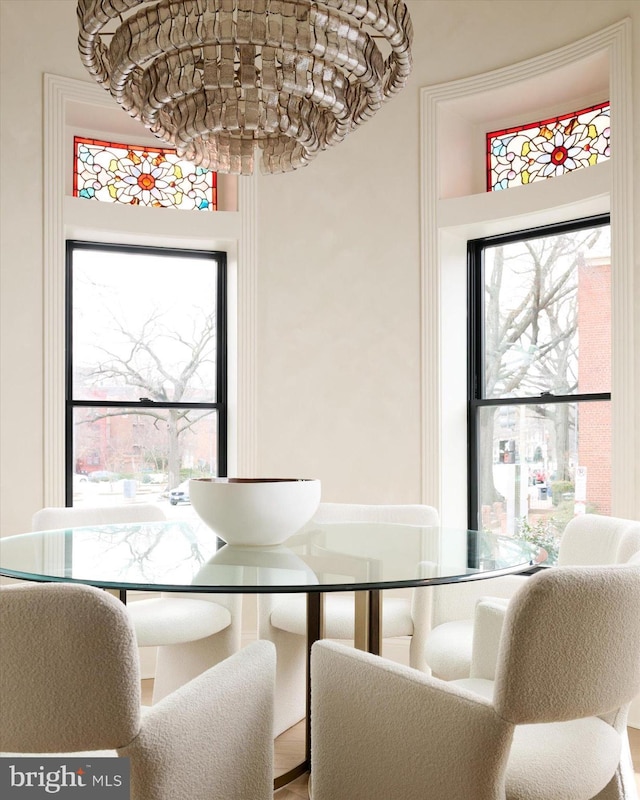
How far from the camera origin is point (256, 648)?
1.60 m

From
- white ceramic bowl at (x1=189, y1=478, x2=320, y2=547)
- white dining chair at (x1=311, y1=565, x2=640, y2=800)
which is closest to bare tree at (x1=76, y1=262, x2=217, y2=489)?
white ceramic bowl at (x1=189, y1=478, x2=320, y2=547)

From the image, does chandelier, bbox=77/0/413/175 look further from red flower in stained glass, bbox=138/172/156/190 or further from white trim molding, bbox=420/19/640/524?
red flower in stained glass, bbox=138/172/156/190

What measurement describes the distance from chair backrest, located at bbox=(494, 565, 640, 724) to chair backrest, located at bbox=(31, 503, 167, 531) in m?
2.05

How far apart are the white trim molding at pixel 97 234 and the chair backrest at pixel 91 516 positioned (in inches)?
24.0

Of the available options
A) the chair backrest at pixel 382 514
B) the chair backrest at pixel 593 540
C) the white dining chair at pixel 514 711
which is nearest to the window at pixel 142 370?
the chair backrest at pixel 382 514

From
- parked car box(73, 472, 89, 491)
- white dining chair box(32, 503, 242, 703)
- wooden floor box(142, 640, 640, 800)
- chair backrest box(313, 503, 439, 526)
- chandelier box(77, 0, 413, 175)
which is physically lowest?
wooden floor box(142, 640, 640, 800)

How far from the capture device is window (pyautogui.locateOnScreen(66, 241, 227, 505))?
12.5 feet

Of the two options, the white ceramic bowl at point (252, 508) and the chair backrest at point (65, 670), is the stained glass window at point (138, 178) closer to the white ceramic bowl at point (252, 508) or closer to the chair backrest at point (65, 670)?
the white ceramic bowl at point (252, 508)

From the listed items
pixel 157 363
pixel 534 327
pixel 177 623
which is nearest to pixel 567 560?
pixel 177 623

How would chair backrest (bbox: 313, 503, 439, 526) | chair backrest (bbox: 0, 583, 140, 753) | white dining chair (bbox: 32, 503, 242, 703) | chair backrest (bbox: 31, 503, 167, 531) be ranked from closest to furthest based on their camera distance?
1. chair backrest (bbox: 0, 583, 140, 753)
2. white dining chair (bbox: 32, 503, 242, 703)
3. chair backrest (bbox: 31, 503, 167, 531)
4. chair backrest (bbox: 313, 503, 439, 526)

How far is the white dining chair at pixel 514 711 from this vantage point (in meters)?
1.29

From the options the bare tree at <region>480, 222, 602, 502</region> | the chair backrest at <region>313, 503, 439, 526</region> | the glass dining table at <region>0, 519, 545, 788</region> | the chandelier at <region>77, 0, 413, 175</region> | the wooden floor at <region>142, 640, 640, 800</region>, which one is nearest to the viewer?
the glass dining table at <region>0, 519, 545, 788</region>

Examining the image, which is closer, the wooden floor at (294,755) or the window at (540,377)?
the wooden floor at (294,755)

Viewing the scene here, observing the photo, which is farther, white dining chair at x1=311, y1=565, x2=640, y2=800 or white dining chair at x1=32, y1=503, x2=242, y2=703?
white dining chair at x1=32, y1=503, x2=242, y2=703
